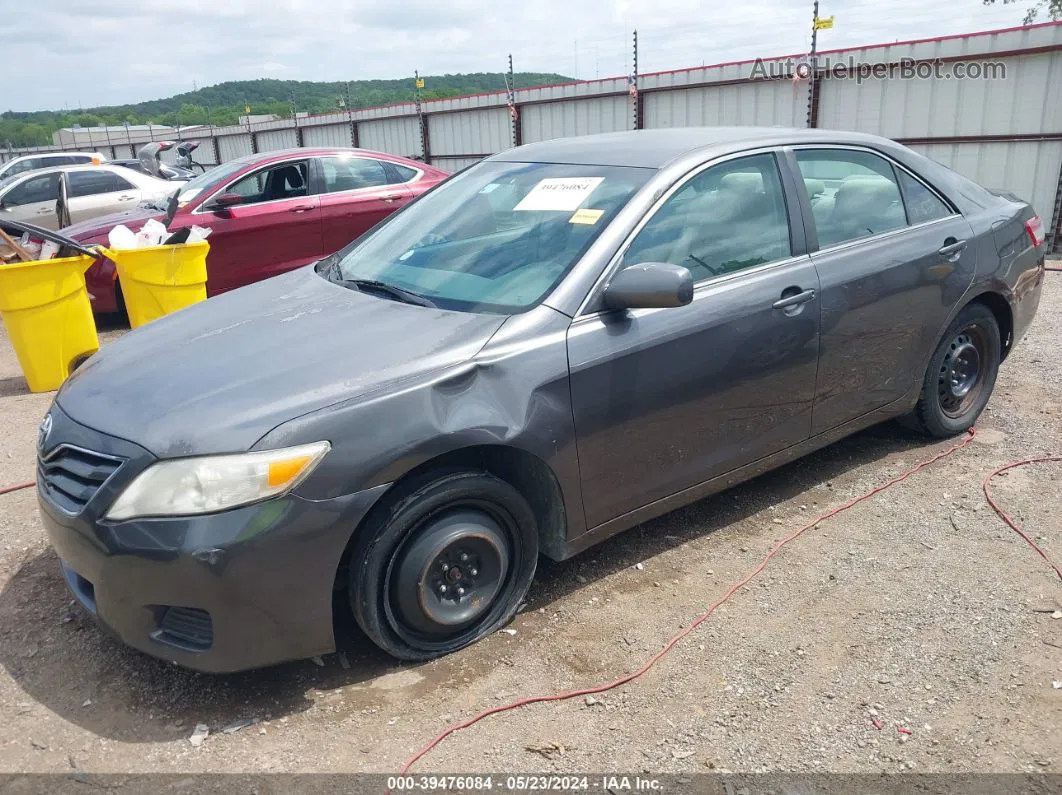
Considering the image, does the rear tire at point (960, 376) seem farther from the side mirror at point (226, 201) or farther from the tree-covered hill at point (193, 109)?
the tree-covered hill at point (193, 109)

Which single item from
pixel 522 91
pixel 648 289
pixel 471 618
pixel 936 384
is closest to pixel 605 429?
pixel 648 289

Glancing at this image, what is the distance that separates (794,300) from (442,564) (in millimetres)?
1859

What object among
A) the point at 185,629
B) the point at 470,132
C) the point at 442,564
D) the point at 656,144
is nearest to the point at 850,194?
the point at 656,144

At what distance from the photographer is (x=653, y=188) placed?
3307mm

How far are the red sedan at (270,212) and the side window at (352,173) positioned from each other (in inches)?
0.4

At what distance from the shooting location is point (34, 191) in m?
13.7

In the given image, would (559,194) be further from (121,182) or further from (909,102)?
(121,182)

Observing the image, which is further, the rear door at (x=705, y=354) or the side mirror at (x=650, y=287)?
the rear door at (x=705, y=354)

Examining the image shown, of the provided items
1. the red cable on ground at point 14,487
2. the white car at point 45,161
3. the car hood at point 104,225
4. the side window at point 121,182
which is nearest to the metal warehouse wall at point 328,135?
the white car at point 45,161

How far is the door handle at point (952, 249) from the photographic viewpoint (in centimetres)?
418

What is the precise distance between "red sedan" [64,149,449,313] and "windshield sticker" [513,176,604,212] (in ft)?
15.4

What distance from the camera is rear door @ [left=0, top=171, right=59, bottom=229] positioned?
531 inches

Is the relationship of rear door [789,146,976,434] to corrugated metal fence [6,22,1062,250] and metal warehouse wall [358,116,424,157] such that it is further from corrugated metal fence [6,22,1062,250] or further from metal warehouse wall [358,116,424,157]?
metal warehouse wall [358,116,424,157]

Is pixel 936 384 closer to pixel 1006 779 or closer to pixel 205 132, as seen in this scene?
pixel 1006 779
